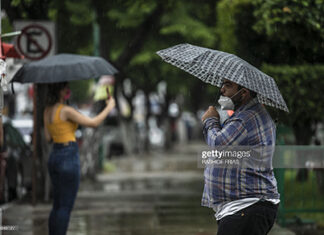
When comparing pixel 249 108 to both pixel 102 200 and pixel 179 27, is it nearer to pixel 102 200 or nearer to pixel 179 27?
pixel 102 200

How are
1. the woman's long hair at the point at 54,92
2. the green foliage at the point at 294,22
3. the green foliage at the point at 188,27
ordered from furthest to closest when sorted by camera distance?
1. the green foliage at the point at 188,27
2. the green foliage at the point at 294,22
3. the woman's long hair at the point at 54,92

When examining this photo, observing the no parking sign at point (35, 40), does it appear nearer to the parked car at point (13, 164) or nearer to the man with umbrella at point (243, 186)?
the parked car at point (13, 164)

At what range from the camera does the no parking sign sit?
11.3 meters

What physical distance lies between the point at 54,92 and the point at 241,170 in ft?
10.1

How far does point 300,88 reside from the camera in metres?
11.5

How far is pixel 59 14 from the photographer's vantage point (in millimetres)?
14102

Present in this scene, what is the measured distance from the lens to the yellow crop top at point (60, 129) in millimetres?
6766

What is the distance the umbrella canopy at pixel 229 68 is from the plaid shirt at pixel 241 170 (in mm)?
168

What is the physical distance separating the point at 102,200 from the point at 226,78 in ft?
28.6

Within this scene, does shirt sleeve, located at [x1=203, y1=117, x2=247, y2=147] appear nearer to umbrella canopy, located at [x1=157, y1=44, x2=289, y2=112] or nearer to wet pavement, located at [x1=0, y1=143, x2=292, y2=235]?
umbrella canopy, located at [x1=157, y1=44, x2=289, y2=112]

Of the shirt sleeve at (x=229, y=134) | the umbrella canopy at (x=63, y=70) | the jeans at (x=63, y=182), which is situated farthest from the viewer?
the umbrella canopy at (x=63, y=70)

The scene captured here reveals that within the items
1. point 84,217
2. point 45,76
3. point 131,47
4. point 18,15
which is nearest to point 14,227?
point 84,217

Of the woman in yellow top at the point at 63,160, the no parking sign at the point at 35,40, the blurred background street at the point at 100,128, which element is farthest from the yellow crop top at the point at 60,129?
the no parking sign at the point at 35,40

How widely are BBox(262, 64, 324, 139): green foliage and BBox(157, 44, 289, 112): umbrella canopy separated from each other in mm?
6510
